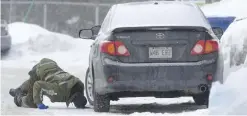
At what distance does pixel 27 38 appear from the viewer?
23812 millimetres

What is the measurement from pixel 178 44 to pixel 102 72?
900 millimetres

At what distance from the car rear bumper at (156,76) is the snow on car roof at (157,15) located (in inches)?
19.9

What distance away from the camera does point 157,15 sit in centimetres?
854

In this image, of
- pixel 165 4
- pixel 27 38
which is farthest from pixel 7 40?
pixel 165 4

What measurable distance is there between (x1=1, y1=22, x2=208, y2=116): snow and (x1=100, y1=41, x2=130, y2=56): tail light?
0.71 m

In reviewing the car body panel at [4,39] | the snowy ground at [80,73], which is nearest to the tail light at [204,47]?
the snowy ground at [80,73]

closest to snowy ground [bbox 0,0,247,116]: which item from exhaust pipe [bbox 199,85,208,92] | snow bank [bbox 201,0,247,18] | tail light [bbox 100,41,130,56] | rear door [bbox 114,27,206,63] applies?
snow bank [bbox 201,0,247,18]

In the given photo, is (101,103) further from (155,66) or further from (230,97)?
(230,97)

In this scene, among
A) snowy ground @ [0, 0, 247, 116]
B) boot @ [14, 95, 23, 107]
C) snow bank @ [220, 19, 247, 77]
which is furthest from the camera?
boot @ [14, 95, 23, 107]

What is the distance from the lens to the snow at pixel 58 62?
8.80 m

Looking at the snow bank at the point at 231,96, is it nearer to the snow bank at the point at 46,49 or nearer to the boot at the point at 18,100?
the boot at the point at 18,100

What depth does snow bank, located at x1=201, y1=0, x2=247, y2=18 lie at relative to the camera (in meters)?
17.8

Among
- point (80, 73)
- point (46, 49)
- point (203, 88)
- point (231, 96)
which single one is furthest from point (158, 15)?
point (46, 49)

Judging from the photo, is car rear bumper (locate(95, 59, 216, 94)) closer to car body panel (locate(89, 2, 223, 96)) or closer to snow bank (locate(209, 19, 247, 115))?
car body panel (locate(89, 2, 223, 96))
